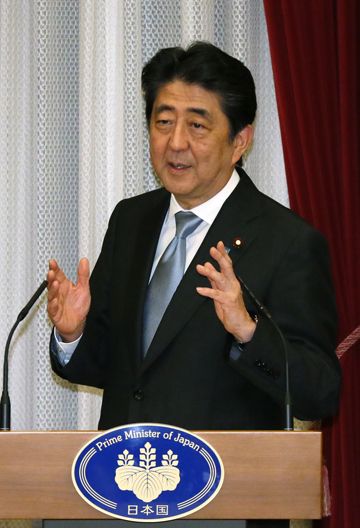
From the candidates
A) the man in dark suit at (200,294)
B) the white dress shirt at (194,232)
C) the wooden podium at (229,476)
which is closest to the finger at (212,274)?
the man in dark suit at (200,294)

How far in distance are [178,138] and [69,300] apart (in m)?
0.41

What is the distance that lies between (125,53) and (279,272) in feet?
3.38

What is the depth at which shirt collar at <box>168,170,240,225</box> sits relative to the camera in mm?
2021

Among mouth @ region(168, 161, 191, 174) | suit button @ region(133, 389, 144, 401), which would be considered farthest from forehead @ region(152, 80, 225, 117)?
suit button @ region(133, 389, 144, 401)

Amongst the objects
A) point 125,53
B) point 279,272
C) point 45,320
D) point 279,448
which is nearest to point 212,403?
point 279,272

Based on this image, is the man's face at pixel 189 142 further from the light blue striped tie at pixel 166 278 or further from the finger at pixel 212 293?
the finger at pixel 212 293

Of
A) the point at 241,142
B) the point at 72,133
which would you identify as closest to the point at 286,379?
the point at 241,142

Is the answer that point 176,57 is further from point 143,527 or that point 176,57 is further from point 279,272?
point 143,527

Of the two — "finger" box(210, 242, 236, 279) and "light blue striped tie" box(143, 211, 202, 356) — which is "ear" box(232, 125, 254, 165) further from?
"finger" box(210, 242, 236, 279)

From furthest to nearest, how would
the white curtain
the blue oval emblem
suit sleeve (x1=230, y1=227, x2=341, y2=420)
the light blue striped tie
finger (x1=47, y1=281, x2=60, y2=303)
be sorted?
the white curtain
the light blue striped tie
finger (x1=47, y1=281, x2=60, y2=303)
suit sleeve (x1=230, y1=227, x2=341, y2=420)
the blue oval emblem

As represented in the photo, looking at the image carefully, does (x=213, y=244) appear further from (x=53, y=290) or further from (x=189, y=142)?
(x=53, y=290)

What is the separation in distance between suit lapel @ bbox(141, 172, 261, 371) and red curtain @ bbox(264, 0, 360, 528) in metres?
0.49

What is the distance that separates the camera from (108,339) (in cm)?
206

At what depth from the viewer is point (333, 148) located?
2533 millimetres
